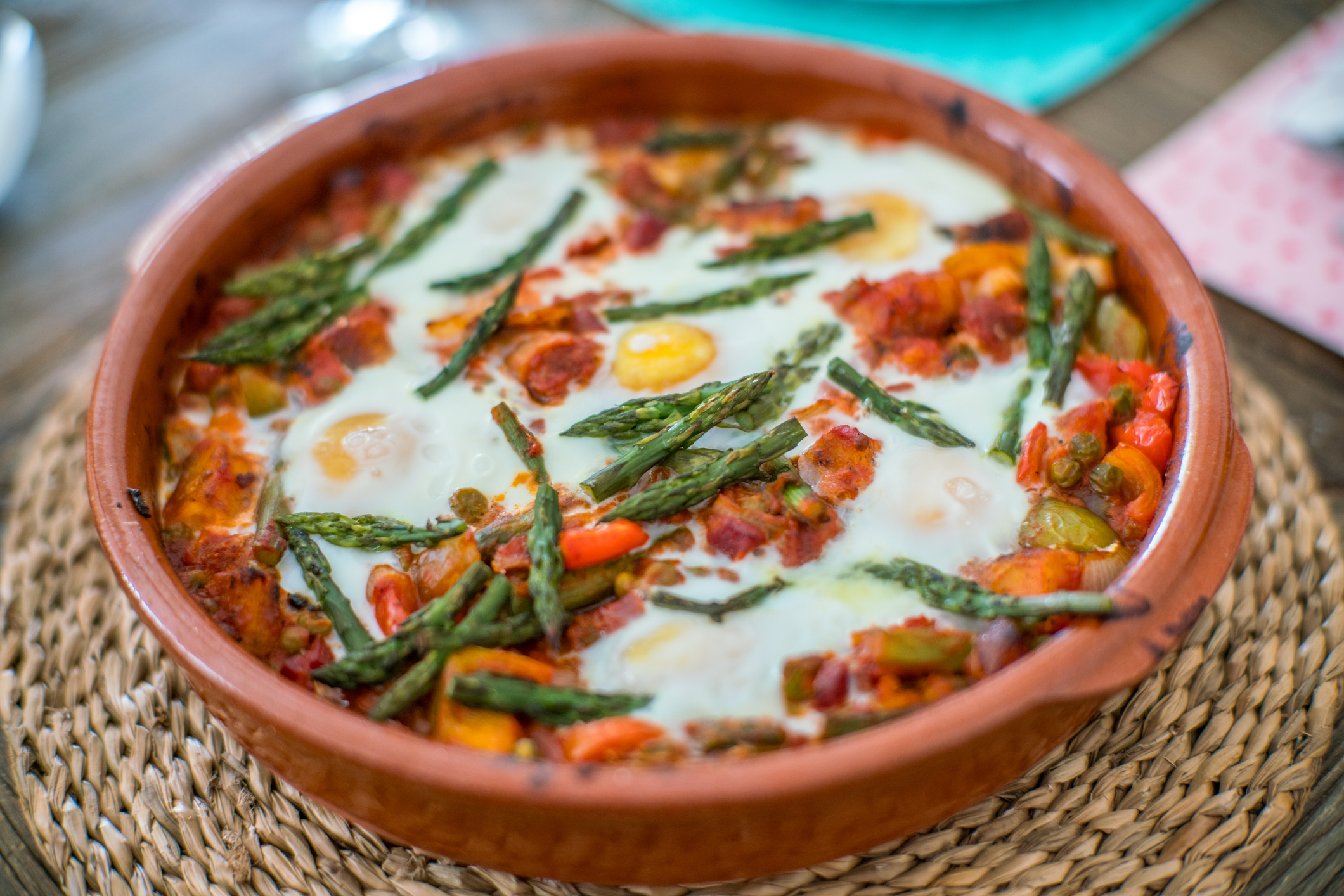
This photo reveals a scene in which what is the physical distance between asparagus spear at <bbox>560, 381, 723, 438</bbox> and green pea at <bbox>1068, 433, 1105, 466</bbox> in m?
0.97

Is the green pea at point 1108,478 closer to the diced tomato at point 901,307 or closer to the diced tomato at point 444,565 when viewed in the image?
the diced tomato at point 901,307

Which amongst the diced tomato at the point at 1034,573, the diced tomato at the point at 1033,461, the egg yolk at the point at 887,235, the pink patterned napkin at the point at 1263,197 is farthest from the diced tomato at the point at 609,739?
the pink patterned napkin at the point at 1263,197

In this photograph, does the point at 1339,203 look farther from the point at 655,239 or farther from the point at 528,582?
the point at 528,582

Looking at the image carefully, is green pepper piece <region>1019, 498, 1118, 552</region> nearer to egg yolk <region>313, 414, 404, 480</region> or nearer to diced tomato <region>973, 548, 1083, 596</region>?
diced tomato <region>973, 548, 1083, 596</region>

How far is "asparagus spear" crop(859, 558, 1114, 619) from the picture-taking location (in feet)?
7.59

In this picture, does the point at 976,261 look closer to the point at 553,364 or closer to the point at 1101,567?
the point at 1101,567

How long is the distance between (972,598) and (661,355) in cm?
115

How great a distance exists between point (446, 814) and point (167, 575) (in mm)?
895

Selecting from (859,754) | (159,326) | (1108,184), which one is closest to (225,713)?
(159,326)

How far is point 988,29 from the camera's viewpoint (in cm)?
525

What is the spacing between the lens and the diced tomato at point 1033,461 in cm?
279

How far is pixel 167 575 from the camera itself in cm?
247

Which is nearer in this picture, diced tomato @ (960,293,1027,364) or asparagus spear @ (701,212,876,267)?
diced tomato @ (960,293,1027,364)

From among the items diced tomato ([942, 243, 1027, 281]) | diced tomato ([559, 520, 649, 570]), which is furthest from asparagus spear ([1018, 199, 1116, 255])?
diced tomato ([559, 520, 649, 570])
